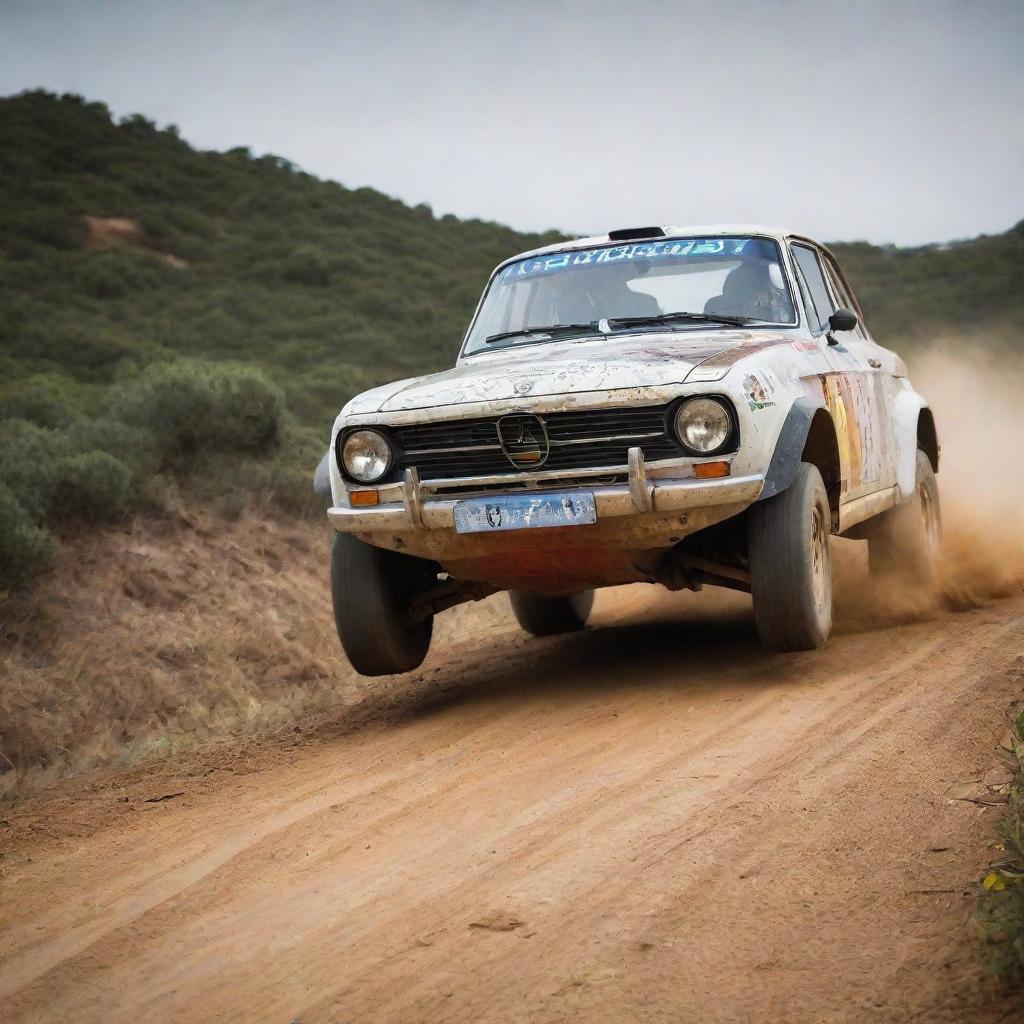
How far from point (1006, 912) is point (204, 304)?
2297cm

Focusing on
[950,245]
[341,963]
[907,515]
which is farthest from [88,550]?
[950,245]

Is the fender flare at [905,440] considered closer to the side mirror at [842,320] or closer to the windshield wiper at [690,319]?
the side mirror at [842,320]

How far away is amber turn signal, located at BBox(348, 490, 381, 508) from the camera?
5504 millimetres

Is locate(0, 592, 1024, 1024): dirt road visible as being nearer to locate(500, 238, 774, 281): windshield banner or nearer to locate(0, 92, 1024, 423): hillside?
locate(500, 238, 774, 281): windshield banner

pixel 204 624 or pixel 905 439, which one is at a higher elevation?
pixel 905 439

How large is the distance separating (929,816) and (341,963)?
1674 millimetres

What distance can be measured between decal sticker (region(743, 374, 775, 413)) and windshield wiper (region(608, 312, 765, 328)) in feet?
3.23

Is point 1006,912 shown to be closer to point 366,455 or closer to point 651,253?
point 366,455

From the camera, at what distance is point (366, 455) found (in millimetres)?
5539

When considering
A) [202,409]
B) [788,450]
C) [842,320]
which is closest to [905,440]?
[842,320]

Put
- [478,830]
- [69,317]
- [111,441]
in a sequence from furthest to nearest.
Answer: [69,317] → [111,441] → [478,830]

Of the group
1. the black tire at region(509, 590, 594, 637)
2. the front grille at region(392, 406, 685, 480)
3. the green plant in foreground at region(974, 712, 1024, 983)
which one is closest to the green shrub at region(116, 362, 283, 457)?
the black tire at region(509, 590, 594, 637)

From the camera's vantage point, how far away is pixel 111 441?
11234mm

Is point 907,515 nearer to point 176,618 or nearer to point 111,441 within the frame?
point 176,618
